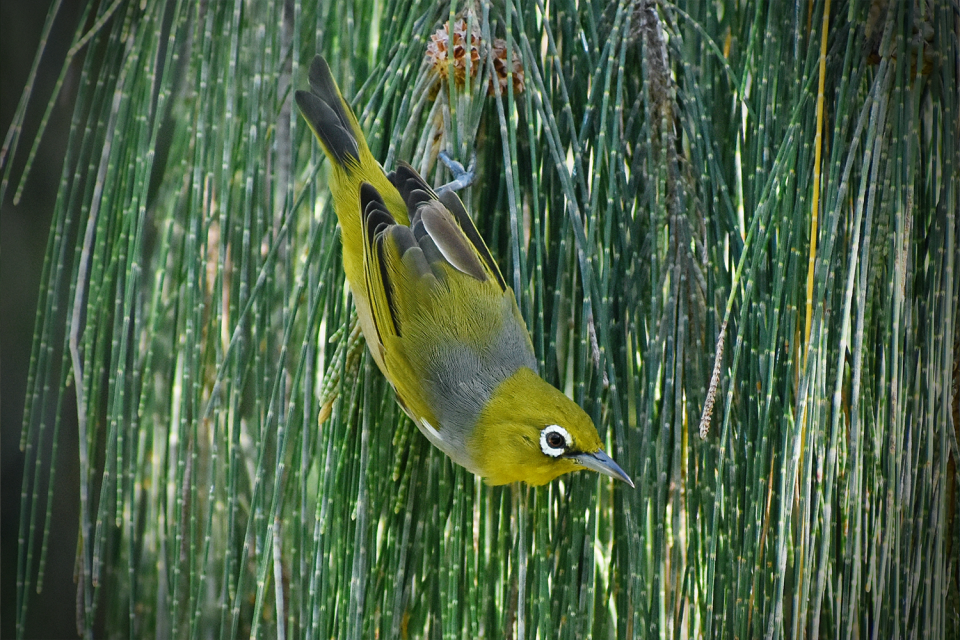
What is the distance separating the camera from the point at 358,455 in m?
0.90

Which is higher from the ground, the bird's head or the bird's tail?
the bird's tail

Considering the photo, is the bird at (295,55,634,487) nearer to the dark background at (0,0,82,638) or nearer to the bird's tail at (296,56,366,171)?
the bird's tail at (296,56,366,171)

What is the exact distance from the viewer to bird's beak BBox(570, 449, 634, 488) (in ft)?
2.74

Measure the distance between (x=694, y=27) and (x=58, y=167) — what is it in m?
0.85

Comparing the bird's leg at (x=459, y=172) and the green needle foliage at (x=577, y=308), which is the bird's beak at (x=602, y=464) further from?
the bird's leg at (x=459, y=172)

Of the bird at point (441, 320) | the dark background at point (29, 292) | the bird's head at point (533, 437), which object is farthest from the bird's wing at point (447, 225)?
the dark background at point (29, 292)

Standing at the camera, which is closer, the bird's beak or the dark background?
the bird's beak

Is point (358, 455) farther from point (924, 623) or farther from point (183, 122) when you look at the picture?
point (924, 623)

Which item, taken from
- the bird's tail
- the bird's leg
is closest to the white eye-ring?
the bird's leg

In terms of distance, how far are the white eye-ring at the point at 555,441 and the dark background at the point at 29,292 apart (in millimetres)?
642

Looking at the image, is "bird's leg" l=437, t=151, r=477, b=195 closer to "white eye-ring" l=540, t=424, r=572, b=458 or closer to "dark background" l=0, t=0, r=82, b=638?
"white eye-ring" l=540, t=424, r=572, b=458

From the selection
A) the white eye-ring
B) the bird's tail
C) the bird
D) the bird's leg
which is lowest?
the white eye-ring

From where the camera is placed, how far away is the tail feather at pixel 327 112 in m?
0.97

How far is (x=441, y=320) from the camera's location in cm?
115
